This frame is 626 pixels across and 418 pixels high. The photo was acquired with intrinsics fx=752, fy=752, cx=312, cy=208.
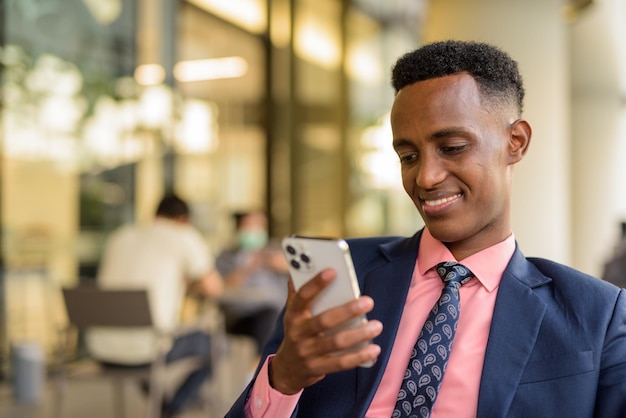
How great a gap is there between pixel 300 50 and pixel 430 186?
9134 mm

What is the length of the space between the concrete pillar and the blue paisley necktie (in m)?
3.02

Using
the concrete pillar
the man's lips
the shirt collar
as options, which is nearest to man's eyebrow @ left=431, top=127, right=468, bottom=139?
the man's lips

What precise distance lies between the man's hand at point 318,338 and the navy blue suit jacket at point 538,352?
18cm

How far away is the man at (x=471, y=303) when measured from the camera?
123cm

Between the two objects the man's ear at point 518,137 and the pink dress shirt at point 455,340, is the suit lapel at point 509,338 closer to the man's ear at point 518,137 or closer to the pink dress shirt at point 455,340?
the pink dress shirt at point 455,340

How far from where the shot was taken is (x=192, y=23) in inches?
322

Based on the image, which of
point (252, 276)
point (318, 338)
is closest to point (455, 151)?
point (318, 338)

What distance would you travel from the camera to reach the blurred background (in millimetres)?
4387

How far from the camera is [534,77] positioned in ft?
14.3

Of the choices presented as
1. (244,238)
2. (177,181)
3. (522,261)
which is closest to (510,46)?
(244,238)

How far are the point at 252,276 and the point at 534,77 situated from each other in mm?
2443

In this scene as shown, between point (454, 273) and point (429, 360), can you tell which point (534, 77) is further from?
point (429, 360)

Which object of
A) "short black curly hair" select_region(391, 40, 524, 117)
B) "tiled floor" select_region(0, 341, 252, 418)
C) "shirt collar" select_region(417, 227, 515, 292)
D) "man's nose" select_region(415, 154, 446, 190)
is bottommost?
"tiled floor" select_region(0, 341, 252, 418)

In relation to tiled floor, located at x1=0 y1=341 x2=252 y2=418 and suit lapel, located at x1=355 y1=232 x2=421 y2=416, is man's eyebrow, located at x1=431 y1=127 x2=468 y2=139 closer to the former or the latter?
suit lapel, located at x1=355 y1=232 x2=421 y2=416
